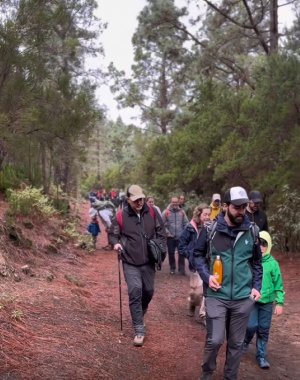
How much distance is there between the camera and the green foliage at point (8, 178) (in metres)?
12.5

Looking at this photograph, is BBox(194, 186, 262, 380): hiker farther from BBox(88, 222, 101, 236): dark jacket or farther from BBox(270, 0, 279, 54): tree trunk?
BBox(270, 0, 279, 54): tree trunk

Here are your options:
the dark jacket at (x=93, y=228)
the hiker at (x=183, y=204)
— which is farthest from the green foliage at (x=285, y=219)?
the dark jacket at (x=93, y=228)

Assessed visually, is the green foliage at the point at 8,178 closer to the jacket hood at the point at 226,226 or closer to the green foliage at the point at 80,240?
the green foliage at the point at 80,240

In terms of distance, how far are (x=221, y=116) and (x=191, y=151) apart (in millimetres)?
2803

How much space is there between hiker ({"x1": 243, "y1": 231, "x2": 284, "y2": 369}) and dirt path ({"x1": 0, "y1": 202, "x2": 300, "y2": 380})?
0.23 metres

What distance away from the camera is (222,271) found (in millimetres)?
4453

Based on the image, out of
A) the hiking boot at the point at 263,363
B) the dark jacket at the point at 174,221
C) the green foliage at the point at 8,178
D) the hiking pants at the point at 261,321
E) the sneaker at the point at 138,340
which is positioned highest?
the green foliage at the point at 8,178

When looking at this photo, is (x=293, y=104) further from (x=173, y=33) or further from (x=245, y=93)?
(x=173, y=33)

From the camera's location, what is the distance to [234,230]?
4.44 metres

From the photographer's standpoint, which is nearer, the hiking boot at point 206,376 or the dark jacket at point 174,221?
the hiking boot at point 206,376

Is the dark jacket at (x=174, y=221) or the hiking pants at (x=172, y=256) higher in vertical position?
the dark jacket at (x=174, y=221)

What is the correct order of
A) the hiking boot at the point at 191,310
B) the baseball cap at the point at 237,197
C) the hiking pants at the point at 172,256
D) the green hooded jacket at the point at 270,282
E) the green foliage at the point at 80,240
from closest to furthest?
the baseball cap at the point at 237,197 → the green hooded jacket at the point at 270,282 → the hiking boot at the point at 191,310 → the hiking pants at the point at 172,256 → the green foliage at the point at 80,240

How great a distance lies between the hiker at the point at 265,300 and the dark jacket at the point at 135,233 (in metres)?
1.33

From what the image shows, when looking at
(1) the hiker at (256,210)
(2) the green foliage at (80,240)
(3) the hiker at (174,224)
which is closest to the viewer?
(1) the hiker at (256,210)
